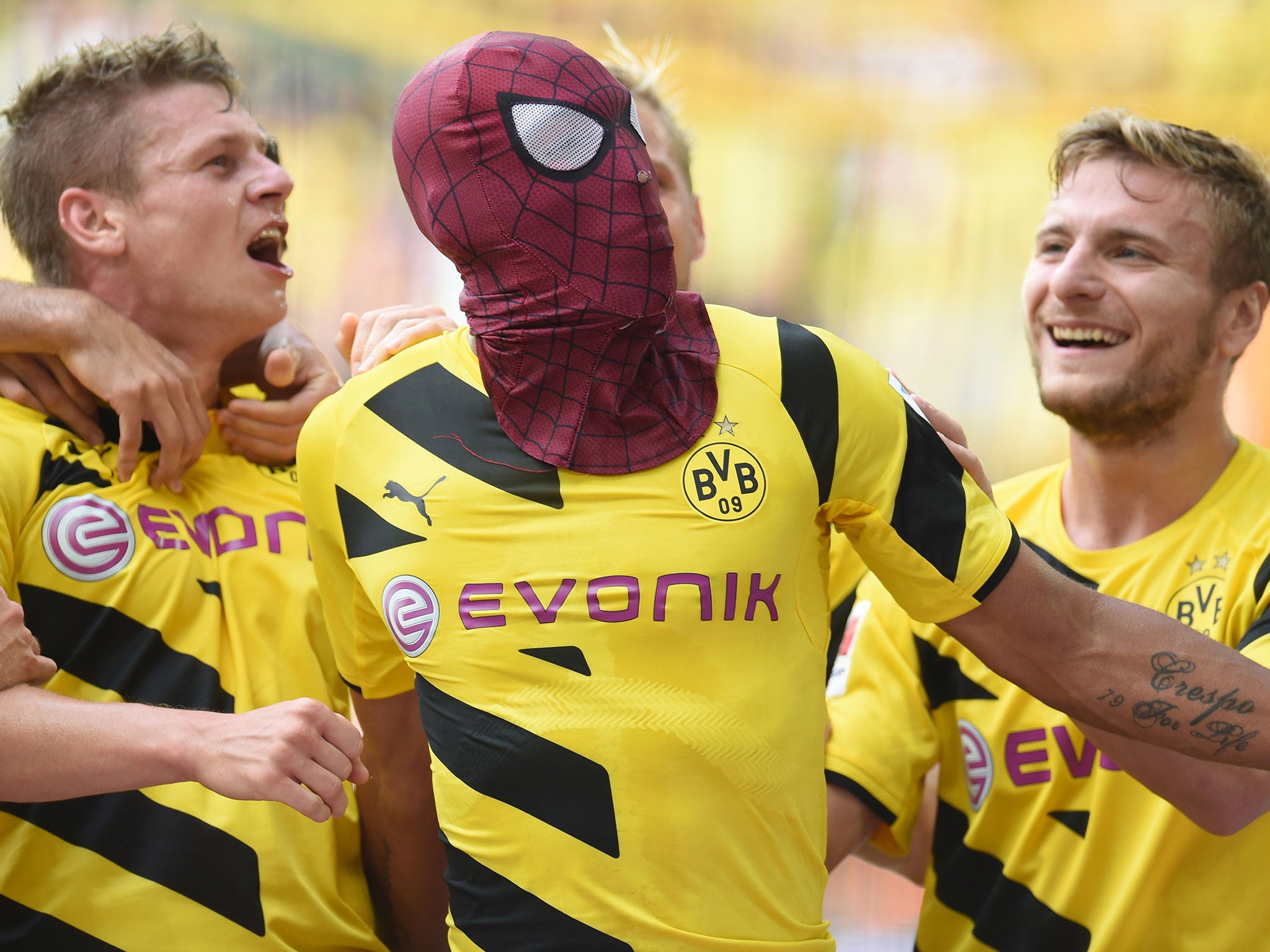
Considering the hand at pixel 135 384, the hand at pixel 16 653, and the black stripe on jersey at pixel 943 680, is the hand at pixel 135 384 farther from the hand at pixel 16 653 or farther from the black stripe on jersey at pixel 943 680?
the black stripe on jersey at pixel 943 680

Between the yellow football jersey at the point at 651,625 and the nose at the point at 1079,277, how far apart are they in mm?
917

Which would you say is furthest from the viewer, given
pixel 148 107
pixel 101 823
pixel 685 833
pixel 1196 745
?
pixel 148 107

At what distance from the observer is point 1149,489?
6.70 feet

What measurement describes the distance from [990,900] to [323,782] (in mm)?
1188

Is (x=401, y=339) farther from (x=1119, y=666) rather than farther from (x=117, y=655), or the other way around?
(x=1119, y=666)

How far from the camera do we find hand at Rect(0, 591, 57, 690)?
140 cm

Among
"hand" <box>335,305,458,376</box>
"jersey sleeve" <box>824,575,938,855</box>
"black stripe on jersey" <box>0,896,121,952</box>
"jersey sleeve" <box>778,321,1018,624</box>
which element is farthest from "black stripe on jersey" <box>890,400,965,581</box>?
"black stripe on jersey" <box>0,896,121,952</box>

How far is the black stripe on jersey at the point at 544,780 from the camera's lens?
4.02 ft

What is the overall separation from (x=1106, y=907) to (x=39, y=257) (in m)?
1.99

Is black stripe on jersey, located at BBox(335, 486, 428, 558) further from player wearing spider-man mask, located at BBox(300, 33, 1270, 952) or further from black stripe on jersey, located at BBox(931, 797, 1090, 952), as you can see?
black stripe on jersey, located at BBox(931, 797, 1090, 952)

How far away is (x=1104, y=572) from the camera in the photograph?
201 centimetres

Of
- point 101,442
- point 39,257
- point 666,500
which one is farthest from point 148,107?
point 666,500

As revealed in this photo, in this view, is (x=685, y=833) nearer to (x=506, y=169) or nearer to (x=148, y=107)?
(x=506, y=169)

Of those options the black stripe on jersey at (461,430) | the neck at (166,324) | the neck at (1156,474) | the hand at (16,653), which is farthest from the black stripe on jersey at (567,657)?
the neck at (1156,474)
